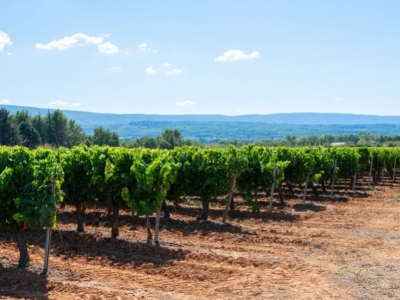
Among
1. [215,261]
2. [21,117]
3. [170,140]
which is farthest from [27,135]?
[215,261]

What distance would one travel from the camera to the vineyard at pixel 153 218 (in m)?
9.32

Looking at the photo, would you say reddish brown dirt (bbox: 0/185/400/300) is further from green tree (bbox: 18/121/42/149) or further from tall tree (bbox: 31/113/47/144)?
tall tree (bbox: 31/113/47/144)

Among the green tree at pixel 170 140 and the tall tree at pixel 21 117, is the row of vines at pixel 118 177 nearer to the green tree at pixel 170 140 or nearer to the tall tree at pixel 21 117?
the green tree at pixel 170 140

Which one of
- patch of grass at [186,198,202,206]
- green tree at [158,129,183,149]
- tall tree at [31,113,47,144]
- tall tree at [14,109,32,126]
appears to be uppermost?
tall tree at [14,109,32,126]

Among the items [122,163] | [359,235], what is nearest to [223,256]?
[122,163]

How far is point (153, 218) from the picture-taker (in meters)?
15.9

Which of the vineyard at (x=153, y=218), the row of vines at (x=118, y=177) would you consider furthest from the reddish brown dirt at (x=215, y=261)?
the row of vines at (x=118, y=177)

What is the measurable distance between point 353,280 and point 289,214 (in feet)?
27.7

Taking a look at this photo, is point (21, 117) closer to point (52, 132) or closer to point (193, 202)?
point (52, 132)

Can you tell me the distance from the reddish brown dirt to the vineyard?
0.15 ft

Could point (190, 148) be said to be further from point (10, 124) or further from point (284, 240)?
point (10, 124)

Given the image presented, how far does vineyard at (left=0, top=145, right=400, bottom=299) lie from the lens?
9.32m

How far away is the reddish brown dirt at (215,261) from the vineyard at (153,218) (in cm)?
5

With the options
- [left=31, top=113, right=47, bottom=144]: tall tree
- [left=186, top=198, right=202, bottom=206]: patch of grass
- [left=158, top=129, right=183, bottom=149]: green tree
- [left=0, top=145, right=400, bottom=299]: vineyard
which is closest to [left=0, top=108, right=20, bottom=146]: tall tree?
[left=31, top=113, right=47, bottom=144]: tall tree
